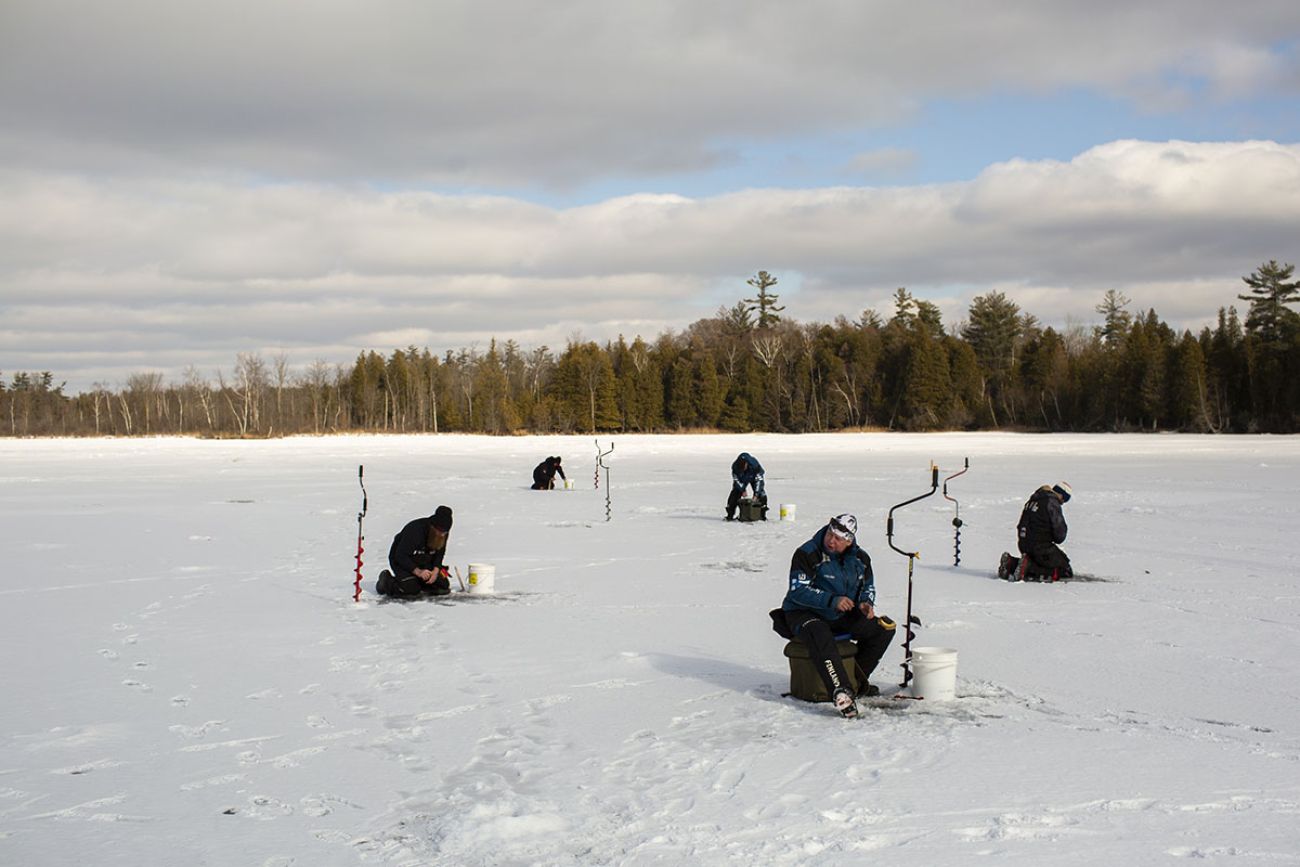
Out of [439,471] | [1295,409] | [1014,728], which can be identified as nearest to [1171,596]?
[1014,728]

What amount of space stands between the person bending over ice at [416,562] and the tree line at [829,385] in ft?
240

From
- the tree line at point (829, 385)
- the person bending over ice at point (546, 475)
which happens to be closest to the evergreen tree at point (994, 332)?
the tree line at point (829, 385)

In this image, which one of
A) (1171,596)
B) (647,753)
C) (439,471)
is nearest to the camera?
(647,753)

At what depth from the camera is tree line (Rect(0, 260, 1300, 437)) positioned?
7694 cm

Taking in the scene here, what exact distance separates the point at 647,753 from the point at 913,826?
1897mm

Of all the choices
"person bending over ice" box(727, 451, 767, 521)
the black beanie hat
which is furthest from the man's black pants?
"person bending over ice" box(727, 451, 767, 521)

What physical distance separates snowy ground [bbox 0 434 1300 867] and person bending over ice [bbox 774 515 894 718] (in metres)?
0.56

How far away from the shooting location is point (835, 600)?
25.5 feet

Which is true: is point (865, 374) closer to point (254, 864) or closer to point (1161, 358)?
point (1161, 358)

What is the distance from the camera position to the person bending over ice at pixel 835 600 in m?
7.70

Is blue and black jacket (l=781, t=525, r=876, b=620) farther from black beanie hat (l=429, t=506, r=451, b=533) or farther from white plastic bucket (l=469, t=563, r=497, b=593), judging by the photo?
white plastic bucket (l=469, t=563, r=497, b=593)

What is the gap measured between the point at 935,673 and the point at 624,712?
7.32ft

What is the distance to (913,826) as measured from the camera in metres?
5.39

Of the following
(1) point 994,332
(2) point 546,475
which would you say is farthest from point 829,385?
(2) point 546,475
